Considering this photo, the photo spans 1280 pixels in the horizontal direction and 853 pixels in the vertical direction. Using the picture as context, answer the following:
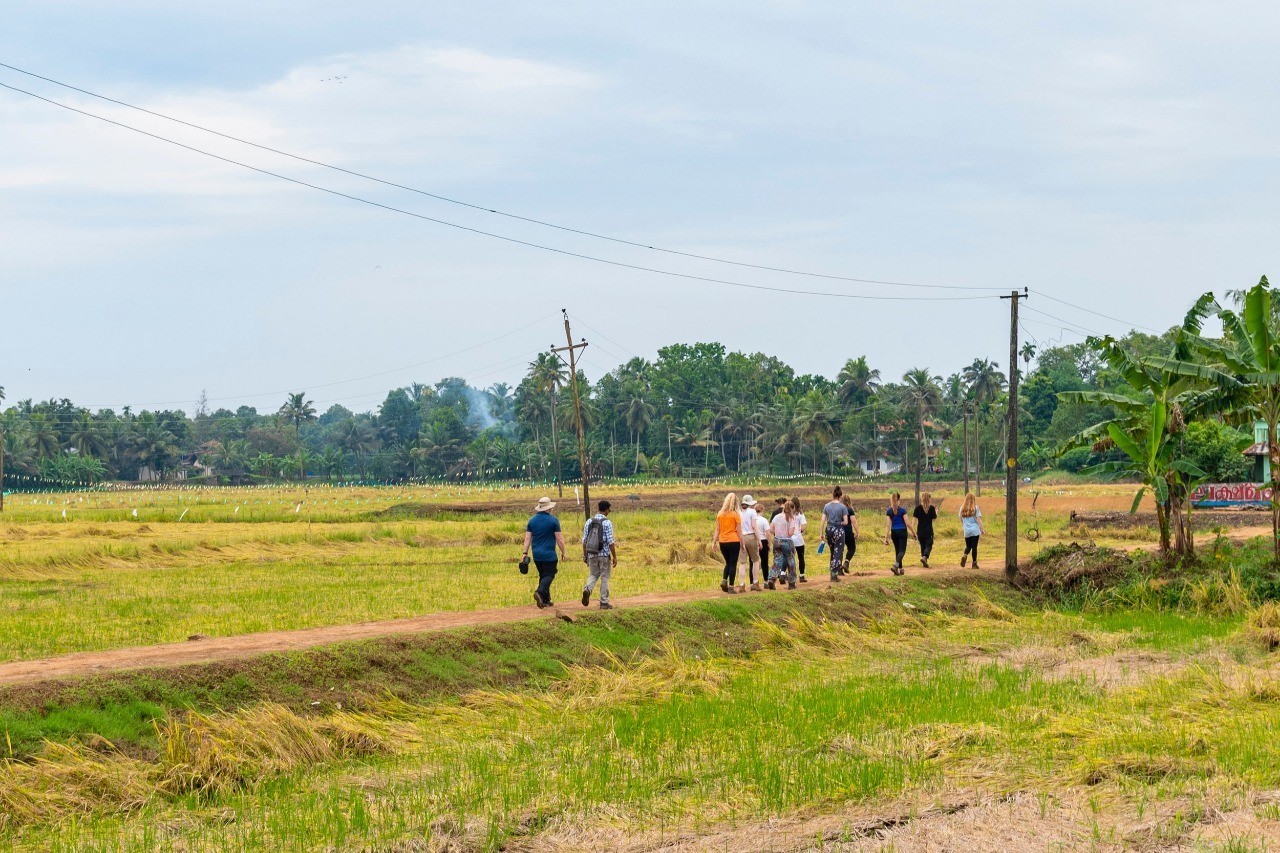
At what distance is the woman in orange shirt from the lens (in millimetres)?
22125

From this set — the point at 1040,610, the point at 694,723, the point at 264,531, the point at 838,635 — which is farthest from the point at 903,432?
the point at 694,723

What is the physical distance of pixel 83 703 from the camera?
12844 mm

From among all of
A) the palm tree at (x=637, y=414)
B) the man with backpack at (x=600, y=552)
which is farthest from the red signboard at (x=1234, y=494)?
the palm tree at (x=637, y=414)

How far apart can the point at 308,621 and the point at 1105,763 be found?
12543mm

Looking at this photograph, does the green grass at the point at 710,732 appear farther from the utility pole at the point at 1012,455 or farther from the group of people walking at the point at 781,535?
the utility pole at the point at 1012,455

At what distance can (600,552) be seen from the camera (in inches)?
781

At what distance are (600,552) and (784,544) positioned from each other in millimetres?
5458

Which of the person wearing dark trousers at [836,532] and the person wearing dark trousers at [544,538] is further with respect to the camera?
the person wearing dark trousers at [836,532]

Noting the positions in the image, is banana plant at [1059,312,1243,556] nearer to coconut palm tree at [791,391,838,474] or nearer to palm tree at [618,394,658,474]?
coconut palm tree at [791,391,838,474]

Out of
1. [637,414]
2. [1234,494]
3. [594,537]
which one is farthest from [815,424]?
[594,537]

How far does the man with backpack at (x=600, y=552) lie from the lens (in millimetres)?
19516

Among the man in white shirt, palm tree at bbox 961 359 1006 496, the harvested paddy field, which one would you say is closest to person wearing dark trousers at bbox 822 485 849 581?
the harvested paddy field

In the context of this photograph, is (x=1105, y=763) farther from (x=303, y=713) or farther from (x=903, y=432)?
(x=903, y=432)

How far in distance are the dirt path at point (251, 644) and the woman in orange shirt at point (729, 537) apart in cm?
75
